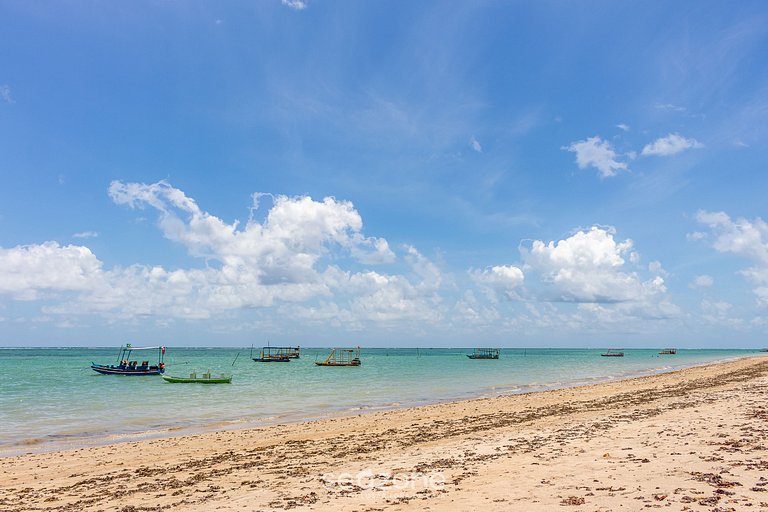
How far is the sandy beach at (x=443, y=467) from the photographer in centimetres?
964

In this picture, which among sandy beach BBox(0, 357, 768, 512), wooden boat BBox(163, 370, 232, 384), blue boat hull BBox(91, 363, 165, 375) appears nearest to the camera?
sandy beach BBox(0, 357, 768, 512)

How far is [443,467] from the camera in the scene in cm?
1296

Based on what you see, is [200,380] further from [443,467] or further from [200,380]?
[443,467]

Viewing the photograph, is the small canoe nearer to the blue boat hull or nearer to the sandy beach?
the blue boat hull

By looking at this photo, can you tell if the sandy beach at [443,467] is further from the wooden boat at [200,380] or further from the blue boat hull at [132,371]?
the blue boat hull at [132,371]

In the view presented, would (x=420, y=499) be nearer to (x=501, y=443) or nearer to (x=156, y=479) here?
(x=501, y=443)

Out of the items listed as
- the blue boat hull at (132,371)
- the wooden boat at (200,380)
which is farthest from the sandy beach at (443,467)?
the blue boat hull at (132,371)

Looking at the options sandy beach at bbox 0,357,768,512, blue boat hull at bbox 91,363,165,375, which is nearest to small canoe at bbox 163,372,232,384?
blue boat hull at bbox 91,363,165,375

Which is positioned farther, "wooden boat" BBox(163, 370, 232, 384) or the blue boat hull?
the blue boat hull

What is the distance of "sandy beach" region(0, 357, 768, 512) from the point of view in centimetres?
964

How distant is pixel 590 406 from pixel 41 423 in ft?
99.2

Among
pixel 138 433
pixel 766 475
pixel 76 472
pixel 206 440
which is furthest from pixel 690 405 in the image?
pixel 138 433

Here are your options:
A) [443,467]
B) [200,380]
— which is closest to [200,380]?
[200,380]

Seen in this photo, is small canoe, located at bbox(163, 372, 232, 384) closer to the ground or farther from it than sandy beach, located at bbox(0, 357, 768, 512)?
closer to the ground
